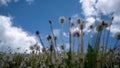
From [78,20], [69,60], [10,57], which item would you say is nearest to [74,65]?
[69,60]

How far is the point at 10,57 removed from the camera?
13.6 ft

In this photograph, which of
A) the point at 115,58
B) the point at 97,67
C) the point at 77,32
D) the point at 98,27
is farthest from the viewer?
the point at 115,58

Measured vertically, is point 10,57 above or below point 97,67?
above

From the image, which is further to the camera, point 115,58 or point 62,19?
point 115,58

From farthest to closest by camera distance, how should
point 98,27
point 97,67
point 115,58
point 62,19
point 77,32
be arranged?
point 115,58 → point 62,19 → point 77,32 → point 98,27 → point 97,67

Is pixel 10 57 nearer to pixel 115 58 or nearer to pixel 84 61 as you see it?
pixel 84 61

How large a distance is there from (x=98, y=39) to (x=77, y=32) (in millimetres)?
1140

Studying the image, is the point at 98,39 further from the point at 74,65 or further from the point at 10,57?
the point at 10,57

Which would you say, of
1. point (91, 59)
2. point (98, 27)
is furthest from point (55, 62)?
point (98, 27)

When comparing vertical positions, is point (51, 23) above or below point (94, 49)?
above

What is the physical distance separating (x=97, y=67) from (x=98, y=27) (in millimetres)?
755

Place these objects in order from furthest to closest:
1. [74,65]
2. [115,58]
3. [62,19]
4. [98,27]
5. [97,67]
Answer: [115,58] < [62,19] < [98,27] < [74,65] < [97,67]

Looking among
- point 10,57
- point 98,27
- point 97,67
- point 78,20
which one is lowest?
point 97,67

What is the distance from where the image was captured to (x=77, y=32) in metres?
4.88
